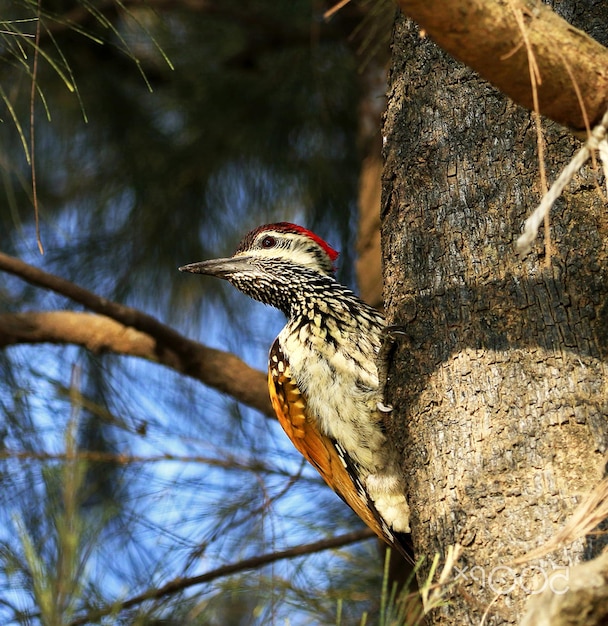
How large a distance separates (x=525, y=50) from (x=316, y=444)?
5.68 ft

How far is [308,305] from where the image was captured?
10.8 feet

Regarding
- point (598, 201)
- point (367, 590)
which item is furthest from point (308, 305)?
point (367, 590)

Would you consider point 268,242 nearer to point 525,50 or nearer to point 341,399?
point 341,399

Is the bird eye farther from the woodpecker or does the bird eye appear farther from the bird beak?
the woodpecker

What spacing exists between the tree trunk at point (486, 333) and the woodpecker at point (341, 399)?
373mm

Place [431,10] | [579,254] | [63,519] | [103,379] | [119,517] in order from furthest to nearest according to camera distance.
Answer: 1. [103,379]
2. [119,517]
3. [63,519]
4. [579,254]
5. [431,10]

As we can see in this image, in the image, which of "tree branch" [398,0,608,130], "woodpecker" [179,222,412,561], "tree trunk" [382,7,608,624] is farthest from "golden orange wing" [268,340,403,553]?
"tree branch" [398,0,608,130]

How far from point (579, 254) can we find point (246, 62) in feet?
10.6

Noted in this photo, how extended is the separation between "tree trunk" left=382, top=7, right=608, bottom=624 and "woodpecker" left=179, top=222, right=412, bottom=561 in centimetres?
37

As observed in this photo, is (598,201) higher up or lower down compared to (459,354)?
higher up

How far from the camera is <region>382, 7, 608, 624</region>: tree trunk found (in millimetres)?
2064

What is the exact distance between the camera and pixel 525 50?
1.77 m

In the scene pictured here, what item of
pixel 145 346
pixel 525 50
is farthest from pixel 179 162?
pixel 525 50

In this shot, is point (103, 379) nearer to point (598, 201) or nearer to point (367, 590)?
point (367, 590)
